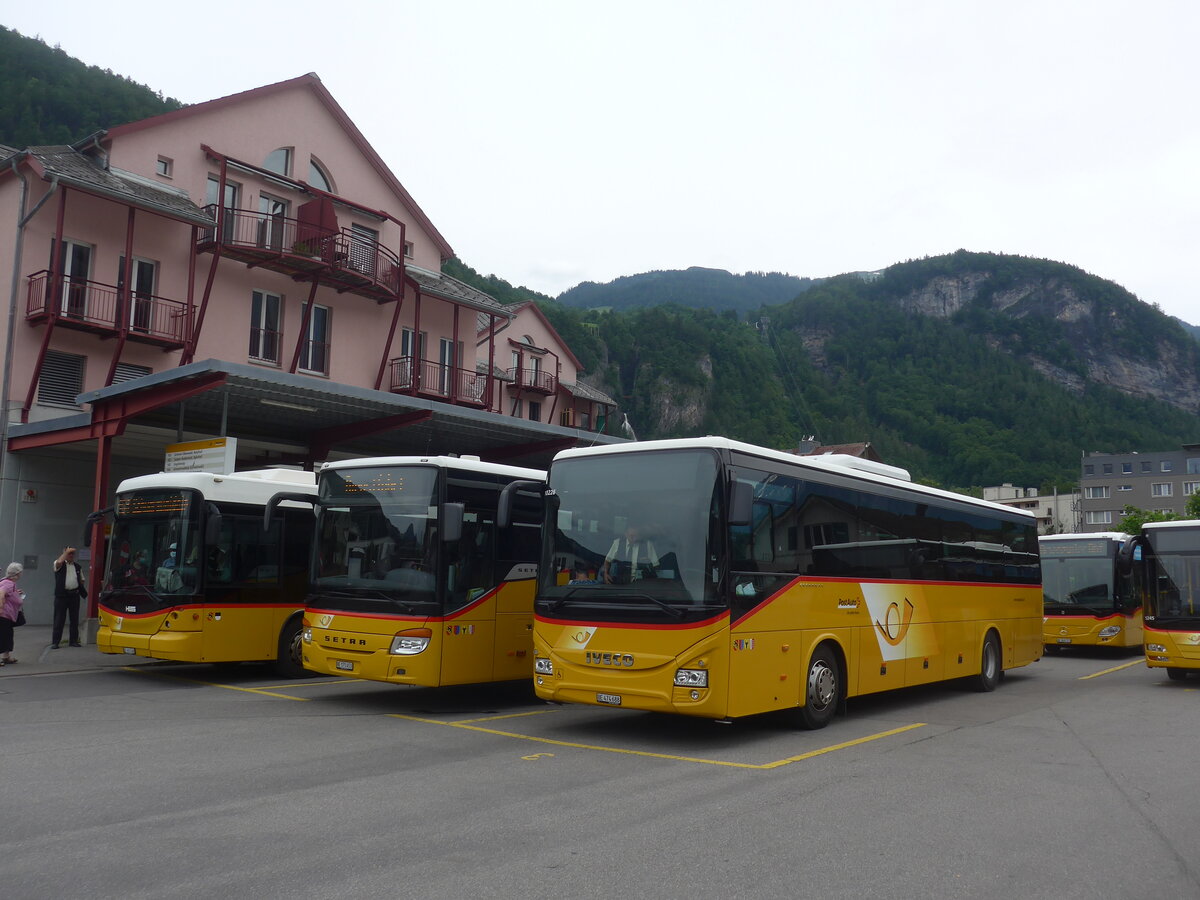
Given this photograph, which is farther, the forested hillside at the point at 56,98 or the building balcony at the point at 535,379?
the building balcony at the point at 535,379

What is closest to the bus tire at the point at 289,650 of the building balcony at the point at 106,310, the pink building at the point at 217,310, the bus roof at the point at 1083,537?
the pink building at the point at 217,310

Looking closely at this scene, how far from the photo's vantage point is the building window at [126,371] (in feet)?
82.3

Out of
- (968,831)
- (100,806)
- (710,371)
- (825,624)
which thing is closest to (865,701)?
(825,624)

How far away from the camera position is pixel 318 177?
104 ft

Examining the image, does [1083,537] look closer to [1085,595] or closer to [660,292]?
[1085,595]

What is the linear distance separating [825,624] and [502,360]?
41116mm

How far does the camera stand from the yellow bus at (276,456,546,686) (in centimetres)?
1120

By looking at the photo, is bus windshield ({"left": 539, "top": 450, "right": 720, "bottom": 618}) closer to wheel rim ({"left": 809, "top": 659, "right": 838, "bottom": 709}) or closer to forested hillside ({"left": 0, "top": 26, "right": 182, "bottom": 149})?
wheel rim ({"left": 809, "top": 659, "right": 838, "bottom": 709})

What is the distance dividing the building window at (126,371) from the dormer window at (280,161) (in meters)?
7.76

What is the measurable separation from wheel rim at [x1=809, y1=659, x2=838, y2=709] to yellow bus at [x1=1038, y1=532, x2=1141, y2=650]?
13.5 metres

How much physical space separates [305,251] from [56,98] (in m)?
28.1

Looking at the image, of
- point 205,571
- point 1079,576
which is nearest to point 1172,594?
point 1079,576

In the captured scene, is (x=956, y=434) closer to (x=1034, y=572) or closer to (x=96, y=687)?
(x=1034, y=572)

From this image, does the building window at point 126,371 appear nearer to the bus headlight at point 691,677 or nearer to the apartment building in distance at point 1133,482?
the bus headlight at point 691,677
